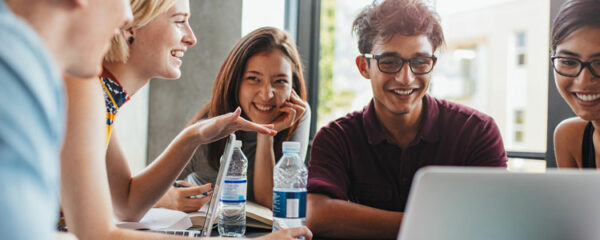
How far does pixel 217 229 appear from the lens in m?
1.51

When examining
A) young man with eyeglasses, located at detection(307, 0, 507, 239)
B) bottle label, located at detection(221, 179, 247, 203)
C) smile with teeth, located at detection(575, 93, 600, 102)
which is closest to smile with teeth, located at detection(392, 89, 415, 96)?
young man with eyeglasses, located at detection(307, 0, 507, 239)

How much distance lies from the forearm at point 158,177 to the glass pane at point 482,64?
0.51 m

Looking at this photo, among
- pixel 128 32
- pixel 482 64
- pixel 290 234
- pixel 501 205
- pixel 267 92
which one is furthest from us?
pixel 482 64

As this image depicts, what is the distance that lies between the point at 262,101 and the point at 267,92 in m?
0.04

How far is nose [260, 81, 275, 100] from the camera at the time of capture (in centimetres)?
178

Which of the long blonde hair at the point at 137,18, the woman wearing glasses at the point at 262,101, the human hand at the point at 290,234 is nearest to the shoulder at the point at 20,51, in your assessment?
the human hand at the point at 290,234

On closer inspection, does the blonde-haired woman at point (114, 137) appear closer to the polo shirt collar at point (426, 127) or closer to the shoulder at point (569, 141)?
the polo shirt collar at point (426, 127)

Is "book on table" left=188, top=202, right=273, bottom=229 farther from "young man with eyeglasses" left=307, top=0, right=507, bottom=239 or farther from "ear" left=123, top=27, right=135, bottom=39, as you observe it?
"ear" left=123, top=27, right=135, bottom=39

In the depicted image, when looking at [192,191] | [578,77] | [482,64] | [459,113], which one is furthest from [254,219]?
A: [482,64]

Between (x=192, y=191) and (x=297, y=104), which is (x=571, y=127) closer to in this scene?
(x=297, y=104)

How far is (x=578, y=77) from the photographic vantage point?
4.43 feet

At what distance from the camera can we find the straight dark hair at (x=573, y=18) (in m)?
1.32

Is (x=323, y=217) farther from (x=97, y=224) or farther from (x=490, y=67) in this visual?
(x=490, y=67)

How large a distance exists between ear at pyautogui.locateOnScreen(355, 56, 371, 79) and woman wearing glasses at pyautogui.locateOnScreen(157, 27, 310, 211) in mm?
249
